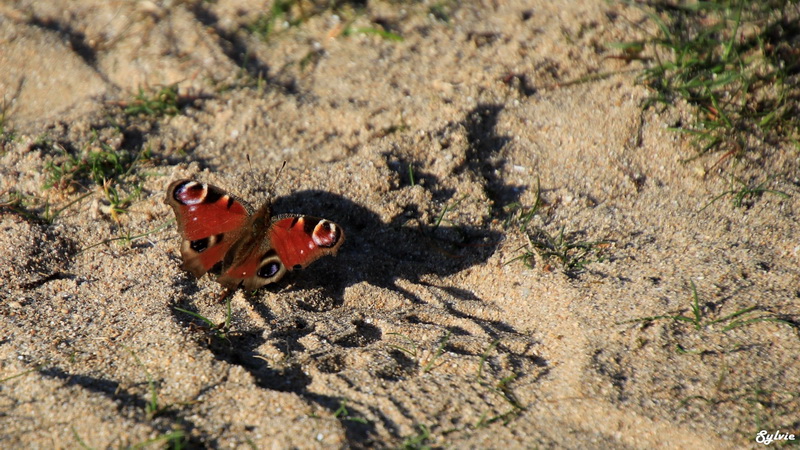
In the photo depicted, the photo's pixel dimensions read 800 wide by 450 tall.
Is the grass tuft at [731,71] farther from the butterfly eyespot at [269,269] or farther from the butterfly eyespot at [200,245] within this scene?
the butterfly eyespot at [200,245]

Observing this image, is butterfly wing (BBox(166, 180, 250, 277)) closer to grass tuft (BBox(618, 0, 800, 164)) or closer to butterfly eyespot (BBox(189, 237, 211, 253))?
butterfly eyespot (BBox(189, 237, 211, 253))

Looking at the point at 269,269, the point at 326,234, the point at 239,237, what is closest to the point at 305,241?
the point at 326,234

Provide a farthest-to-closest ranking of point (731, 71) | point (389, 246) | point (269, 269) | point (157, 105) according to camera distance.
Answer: point (157, 105), point (731, 71), point (389, 246), point (269, 269)

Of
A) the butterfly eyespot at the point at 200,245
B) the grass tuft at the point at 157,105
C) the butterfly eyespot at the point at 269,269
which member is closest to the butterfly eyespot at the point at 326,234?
the butterfly eyespot at the point at 269,269

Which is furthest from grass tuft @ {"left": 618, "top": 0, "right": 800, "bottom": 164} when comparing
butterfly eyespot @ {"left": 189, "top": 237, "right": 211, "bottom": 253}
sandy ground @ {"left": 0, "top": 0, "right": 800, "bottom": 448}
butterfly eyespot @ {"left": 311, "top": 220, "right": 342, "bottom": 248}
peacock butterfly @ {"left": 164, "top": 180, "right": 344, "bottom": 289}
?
butterfly eyespot @ {"left": 189, "top": 237, "right": 211, "bottom": 253}

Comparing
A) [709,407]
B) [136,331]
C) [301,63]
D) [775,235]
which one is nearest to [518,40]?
[301,63]

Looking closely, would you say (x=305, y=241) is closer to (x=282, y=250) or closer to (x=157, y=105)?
(x=282, y=250)
